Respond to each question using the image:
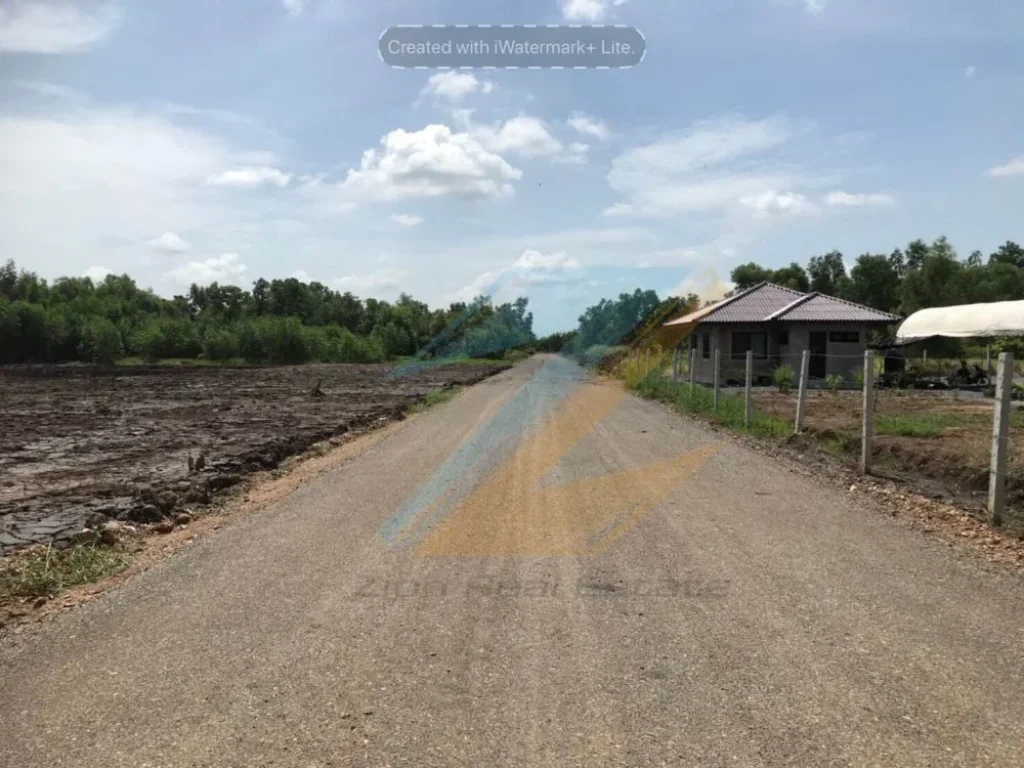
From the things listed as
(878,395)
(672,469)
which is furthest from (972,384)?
(672,469)

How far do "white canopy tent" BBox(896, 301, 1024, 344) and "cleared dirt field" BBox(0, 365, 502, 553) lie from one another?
608 inches

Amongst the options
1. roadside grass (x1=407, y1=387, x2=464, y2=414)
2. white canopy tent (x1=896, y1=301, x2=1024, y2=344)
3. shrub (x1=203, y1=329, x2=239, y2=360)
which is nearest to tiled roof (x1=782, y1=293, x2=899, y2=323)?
white canopy tent (x1=896, y1=301, x2=1024, y2=344)

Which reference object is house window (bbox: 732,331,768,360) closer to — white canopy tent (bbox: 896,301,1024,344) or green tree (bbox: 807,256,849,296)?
white canopy tent (bbox: 896,301,1024,344)

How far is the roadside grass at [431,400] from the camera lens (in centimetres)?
2294

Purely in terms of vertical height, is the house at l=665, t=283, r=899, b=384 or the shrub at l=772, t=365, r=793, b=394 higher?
the house at l=665, t=283, r=899, b=384

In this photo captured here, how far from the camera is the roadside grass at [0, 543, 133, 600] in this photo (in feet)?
18.5

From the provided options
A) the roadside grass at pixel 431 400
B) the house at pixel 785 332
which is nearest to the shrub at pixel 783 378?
the house at pixel 785 332

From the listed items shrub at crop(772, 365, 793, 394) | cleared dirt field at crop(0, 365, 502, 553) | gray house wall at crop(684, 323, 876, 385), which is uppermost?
gray house wall at crop(684, 323, 876, 385)

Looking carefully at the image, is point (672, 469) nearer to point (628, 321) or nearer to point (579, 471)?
point (579, 471)

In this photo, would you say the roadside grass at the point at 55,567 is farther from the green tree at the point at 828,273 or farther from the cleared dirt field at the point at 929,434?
the green tree at the point at 828,273

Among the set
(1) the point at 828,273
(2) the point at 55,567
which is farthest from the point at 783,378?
(1) the point at 828,273

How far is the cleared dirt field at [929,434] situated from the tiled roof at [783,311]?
8.31m

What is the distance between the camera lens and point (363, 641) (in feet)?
14.3

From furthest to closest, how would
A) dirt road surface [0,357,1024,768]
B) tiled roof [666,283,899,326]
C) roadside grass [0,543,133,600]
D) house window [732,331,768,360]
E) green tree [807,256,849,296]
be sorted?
green tree [807,256,849,296]
house window [732,331,768,360]
tiled roof [666,283,899,326]
roadside grass [0,543,133,600]
dirt road surface [0,357,1024,768]
